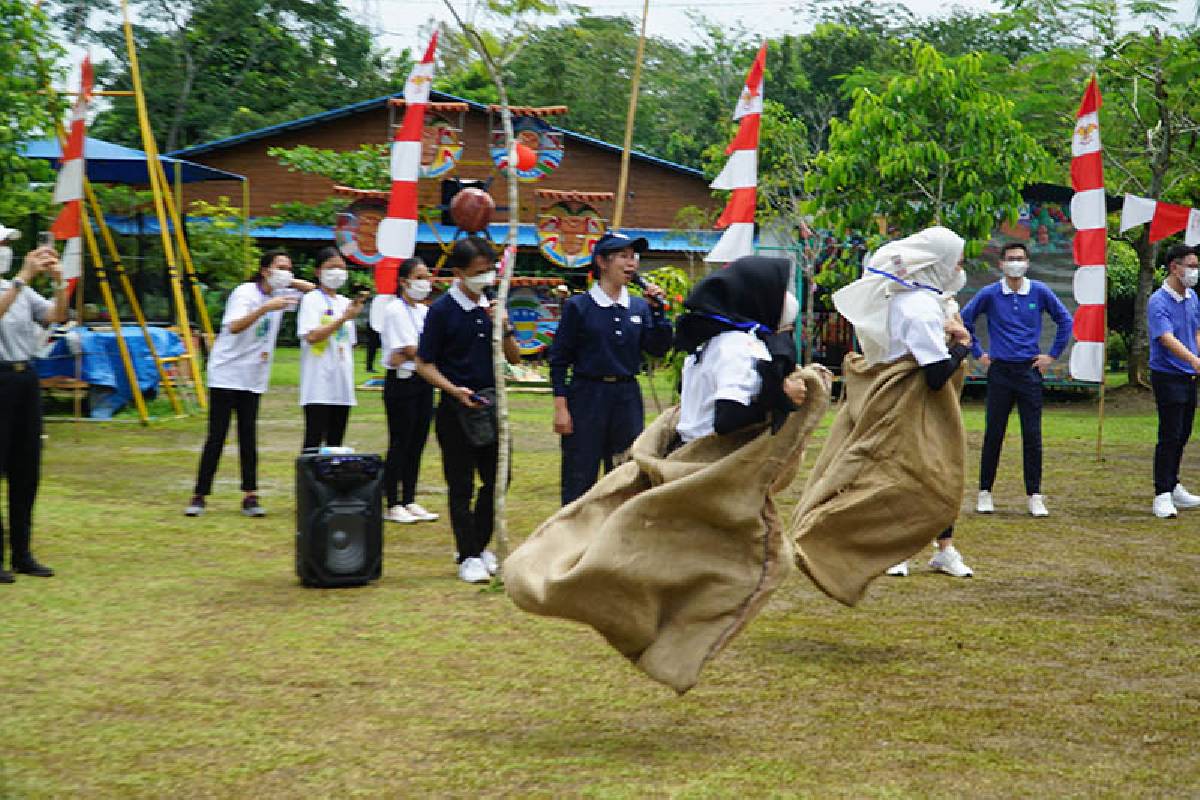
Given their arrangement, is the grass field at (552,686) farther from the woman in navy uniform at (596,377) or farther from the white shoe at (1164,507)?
the white shoe at (1164,507)

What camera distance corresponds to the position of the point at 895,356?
723 cm

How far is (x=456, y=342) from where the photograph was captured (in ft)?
27.3

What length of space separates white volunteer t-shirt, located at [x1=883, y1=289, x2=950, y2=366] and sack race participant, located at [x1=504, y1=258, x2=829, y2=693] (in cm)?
159

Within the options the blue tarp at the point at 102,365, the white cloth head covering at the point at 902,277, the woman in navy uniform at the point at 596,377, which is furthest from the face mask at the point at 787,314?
the blue tarp at the point at 102,365

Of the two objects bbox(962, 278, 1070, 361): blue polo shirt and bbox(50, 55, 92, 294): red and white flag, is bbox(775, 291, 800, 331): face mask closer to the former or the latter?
bbox(962, 278, 1070, 361): blue polo shirt

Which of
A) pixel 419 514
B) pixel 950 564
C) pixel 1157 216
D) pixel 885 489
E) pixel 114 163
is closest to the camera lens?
pixel 885 489

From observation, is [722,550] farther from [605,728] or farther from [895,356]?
[895,356]

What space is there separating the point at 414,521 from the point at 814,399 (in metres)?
5.61

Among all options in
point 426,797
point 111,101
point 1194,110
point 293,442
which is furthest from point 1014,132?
point 111,101

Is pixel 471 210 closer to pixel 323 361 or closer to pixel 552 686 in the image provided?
pixel 323 361

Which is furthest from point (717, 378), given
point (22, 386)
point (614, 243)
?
point (22, 386)

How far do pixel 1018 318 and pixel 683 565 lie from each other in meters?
6.24

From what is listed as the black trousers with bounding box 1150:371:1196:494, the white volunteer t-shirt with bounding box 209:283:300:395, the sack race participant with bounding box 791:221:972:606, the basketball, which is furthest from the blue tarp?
the sack race participant with bounding box 791:221:972:606

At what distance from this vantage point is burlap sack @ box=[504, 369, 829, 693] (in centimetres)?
530
